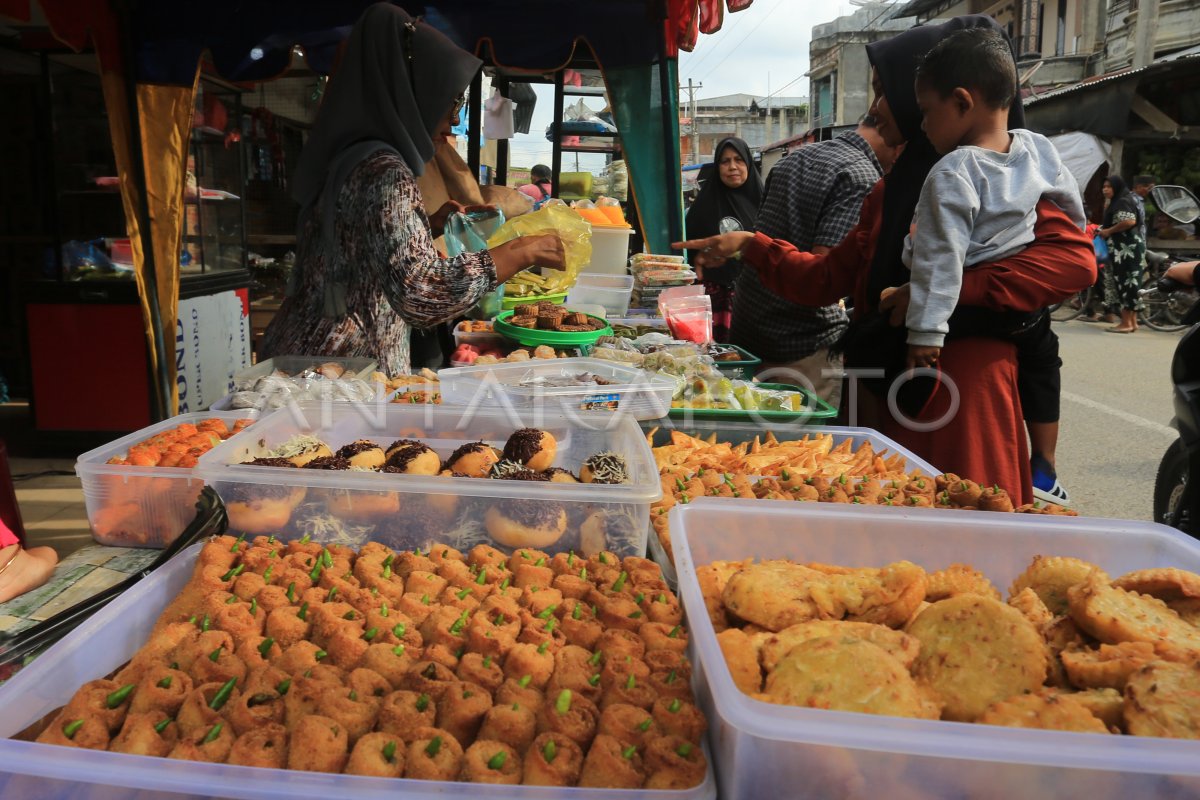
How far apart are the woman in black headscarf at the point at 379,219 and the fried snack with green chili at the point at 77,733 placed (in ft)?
5.49

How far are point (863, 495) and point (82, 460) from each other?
63.1 inches

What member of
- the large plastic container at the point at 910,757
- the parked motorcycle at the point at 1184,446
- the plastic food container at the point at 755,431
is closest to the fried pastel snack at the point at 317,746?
the large plastic container at the point at 910,757

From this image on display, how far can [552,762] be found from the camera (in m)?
0.83

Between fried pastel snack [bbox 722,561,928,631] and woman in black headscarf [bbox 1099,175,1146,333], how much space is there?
38.4ft

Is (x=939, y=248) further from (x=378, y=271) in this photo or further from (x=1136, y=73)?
(x=1136, y=73)

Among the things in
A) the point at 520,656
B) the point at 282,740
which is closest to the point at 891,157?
the point at 520,656

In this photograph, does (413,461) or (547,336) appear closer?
(413,461)

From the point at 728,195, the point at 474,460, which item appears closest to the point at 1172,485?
the point at 474,460

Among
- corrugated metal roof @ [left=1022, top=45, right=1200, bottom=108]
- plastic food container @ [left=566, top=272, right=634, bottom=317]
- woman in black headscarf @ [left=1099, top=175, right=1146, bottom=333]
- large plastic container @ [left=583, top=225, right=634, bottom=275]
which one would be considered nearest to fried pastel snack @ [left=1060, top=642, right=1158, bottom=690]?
plastic food container @ [left=566, top=272, right=634, bottom=317]

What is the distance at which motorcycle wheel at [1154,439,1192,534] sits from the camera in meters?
3.38

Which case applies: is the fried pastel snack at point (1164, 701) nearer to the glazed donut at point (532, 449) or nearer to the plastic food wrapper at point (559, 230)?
the glazed donut at point (532, 449)

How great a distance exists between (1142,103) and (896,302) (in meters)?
14.4

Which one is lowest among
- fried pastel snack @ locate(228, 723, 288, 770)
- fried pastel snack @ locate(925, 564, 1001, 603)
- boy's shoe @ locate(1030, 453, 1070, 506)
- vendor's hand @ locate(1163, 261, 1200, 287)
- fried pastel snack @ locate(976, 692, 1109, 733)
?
boy's shoe @ locate(1030, 453, 1070, 506)

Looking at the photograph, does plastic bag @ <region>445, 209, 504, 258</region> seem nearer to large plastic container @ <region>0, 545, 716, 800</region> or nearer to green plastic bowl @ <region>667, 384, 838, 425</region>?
green plastic bowl @ <region>667, 384, 838, 425</region>
